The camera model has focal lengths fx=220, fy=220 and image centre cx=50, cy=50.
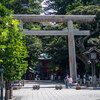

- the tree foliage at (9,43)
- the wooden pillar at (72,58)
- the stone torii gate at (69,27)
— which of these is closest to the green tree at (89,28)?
the stone torii gate at (69,27)

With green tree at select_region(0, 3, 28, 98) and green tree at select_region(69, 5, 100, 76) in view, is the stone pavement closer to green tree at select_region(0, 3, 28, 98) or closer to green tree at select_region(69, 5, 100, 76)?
green tree at select_region(0, 3, 28, 98)

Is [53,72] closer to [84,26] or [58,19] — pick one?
[84,26]

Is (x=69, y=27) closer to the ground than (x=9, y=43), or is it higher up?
higher up

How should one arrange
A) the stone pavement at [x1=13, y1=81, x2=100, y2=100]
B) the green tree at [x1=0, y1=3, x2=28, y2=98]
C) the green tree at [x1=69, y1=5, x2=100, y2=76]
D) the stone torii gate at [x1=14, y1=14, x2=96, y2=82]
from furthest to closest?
the green tree at [x1=69, y1=5, x2=100, y2=76] < the stone torii gate at [x1=14, y1=14, x2=96, y2=82] < the stone pavement at [x1=13, y1=81, x2=100, y2=100] < the green tree at [x1=0, y1=3, x2=28, y2=98]

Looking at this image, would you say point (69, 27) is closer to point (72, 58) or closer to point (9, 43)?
point (72, 58)

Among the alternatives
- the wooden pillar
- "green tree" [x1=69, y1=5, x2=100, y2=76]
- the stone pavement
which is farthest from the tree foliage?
"green tree" [x1=69, y1=5, x2=100, y2=76]

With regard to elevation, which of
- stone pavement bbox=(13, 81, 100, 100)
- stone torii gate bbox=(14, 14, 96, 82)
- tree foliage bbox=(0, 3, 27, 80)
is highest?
stone torii gate bbox=(14, 14, 96, 82)

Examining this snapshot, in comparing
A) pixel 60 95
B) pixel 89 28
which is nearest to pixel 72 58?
pixel 60 95

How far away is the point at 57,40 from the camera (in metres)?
42.4

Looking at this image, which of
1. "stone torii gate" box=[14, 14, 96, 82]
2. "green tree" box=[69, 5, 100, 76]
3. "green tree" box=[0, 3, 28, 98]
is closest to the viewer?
"green tree" box=[0, 3, 28, 98]

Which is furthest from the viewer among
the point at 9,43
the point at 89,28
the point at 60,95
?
the point at 89,28

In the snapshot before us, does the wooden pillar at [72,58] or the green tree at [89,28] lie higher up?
the green tree at [89,28]

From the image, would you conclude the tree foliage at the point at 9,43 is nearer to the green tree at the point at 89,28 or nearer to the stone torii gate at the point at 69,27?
the stone torii gate at the point at 69,27

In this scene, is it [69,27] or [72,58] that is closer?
[72,58]
